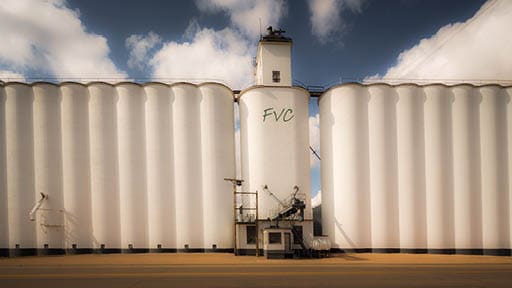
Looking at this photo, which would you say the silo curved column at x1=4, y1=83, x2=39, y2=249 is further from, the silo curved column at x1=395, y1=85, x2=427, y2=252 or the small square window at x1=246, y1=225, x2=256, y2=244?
the silo curved column at x1=395, y1=85, x2=427, y2=252

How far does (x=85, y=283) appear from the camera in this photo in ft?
50.0

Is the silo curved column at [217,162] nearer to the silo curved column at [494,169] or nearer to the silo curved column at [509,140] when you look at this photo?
the silo curved column at [494,169]

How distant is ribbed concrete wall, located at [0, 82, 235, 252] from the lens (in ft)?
102

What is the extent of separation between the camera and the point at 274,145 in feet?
106

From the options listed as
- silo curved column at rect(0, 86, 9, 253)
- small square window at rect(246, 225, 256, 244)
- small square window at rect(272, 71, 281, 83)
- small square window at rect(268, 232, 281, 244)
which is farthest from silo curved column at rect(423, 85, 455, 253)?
silo curved column at rect(0, 86, 9, 253)

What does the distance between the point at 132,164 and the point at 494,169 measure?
37880 millimetres

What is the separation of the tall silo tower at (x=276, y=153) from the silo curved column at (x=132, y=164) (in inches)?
410

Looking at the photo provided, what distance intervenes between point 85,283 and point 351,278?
44.5 ft

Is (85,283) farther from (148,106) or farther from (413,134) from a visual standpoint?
(413,134)

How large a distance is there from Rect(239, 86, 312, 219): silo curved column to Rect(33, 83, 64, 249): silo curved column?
62.1 feet

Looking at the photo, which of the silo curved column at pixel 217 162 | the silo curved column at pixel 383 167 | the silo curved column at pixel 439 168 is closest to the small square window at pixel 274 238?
the silo curved column at pixel 217 162

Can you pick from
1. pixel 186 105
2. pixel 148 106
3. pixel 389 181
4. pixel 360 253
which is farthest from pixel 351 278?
pixel 148 106

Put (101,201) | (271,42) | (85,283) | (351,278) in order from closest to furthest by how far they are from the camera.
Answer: (85,283)
(351,278)
(101,201)
(271,42)

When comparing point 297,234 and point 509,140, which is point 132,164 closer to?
point 297,234
